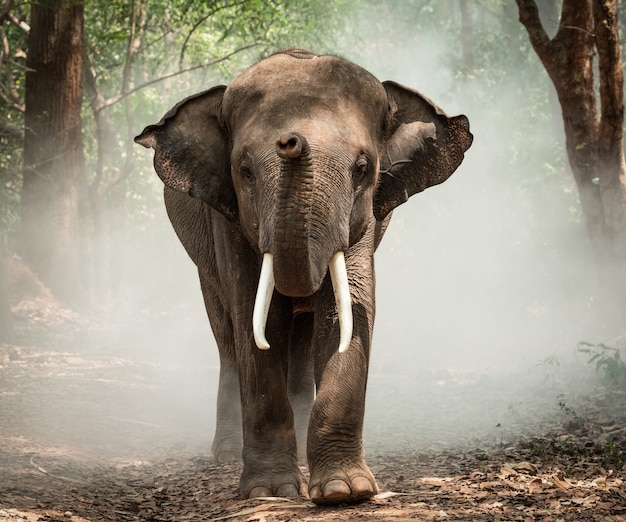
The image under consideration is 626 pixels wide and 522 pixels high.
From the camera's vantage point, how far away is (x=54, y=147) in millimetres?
15953

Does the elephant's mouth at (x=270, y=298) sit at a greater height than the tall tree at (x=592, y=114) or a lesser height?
lesser

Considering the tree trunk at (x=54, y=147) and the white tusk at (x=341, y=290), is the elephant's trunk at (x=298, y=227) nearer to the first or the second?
the white tusk at (x=341, y=290)

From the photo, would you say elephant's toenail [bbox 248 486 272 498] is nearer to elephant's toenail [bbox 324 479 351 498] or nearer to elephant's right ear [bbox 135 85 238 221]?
elephant's toenail [bbox 324 479 351 498]

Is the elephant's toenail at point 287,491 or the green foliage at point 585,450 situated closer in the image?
the elephant's toenail at point 287,491

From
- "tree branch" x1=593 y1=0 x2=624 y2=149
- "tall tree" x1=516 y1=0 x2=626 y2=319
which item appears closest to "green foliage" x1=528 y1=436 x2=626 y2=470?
"tree branch" x1=593 y1=0 x2=624 y2=149

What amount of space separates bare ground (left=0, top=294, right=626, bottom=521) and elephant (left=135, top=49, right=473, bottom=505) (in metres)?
0.32

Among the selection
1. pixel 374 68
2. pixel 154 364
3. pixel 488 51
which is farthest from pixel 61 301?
pixel 374 68

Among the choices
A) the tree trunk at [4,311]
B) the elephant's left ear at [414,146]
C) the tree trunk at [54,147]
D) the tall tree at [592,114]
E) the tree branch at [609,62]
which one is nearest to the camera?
the elephant's left ear at [414,146]

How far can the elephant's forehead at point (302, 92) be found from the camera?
16.7ft

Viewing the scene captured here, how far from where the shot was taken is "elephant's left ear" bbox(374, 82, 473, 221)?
586cm

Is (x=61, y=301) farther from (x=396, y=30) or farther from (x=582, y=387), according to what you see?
(x=396, y=30)

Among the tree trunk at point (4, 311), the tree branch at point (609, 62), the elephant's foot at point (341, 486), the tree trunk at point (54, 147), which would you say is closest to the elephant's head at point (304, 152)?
the elephant's foot at point (341, 486)

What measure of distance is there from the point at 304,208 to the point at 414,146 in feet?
5.17

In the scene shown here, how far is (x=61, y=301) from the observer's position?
1645 cm
